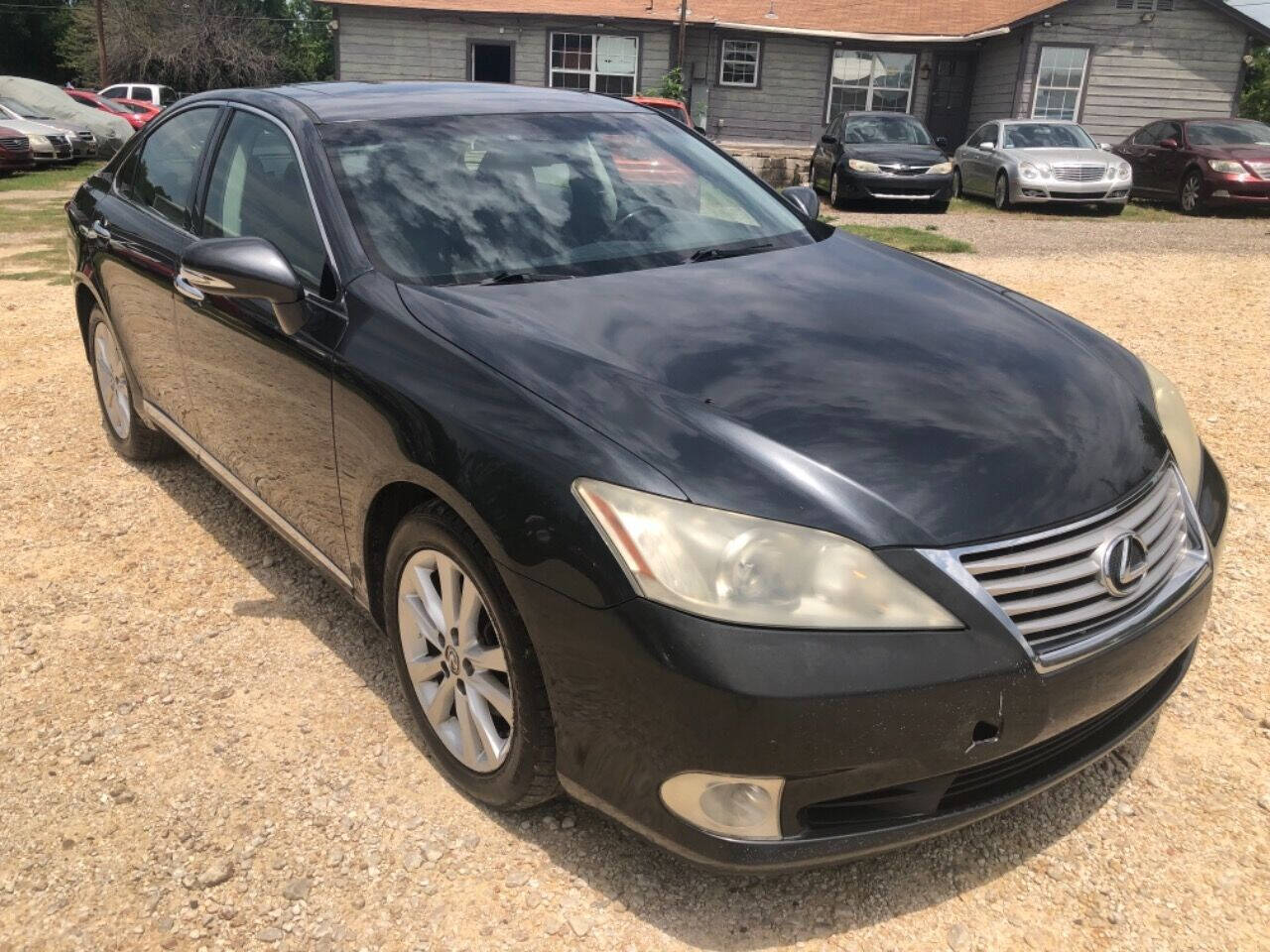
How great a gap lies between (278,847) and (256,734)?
501mm

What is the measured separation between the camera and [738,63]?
25.7 meters

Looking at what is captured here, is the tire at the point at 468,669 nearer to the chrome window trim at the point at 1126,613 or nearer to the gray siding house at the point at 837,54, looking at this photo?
the chrome window trim at the point at 1126,613

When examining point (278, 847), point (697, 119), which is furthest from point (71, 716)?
point (697, 119)

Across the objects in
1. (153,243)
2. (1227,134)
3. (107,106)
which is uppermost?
(153,243)

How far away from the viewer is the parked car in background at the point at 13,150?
18.9m

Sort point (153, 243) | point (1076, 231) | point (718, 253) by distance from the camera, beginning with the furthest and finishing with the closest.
A: point (1076, 231) < point (153, 243) < point (718, 253)

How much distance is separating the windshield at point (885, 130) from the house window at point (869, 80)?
31.2 ft

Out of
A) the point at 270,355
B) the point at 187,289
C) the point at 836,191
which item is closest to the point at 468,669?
the point at 270,355

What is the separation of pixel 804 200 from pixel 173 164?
2.40 metres

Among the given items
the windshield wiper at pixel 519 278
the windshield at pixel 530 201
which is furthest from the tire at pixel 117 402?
the windshield wiper at pixel 519 278

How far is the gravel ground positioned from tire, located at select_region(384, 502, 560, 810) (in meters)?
8.99

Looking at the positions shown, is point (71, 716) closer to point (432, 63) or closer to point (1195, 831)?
point (1195, 831)

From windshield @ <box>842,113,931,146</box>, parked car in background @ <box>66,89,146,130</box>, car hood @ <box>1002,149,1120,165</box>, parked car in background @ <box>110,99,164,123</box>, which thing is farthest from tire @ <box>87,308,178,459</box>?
parked car in background @ <box>110,99,164,123</box>

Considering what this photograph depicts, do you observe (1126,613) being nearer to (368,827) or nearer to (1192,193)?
(368,827)
